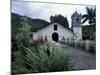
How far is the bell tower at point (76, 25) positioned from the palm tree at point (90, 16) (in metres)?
0.07

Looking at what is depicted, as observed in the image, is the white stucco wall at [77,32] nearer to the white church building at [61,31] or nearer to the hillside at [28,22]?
the white church building at [61,31]

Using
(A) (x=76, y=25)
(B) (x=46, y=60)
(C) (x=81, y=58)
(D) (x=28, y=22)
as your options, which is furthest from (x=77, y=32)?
(D) (x=28, y=22)

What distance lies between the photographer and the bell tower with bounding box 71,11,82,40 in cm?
208

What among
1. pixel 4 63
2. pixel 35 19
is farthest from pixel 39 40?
pixel 4 63

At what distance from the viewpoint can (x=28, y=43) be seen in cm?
193

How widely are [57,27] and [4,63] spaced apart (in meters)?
0.76

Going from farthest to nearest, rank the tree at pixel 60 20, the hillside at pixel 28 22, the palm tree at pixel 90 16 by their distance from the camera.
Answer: the palm tree at pixel 90 16 → the tree at pixel 60 20 → the hillside at pixel 28 22

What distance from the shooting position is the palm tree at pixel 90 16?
2123mm

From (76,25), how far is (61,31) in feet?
0.72

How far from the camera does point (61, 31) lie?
204cm

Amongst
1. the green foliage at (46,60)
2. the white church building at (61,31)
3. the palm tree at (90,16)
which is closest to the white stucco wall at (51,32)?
the white church building at (61,31)

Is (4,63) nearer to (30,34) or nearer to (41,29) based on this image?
(30,34)

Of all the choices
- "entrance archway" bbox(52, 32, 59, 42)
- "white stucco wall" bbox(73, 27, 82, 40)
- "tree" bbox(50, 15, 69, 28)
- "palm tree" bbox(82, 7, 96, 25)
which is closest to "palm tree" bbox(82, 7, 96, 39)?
"palm tree" bbox(82, 7, 96, 25)

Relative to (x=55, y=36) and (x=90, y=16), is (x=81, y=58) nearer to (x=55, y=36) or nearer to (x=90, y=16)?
(x=55, y=36)
